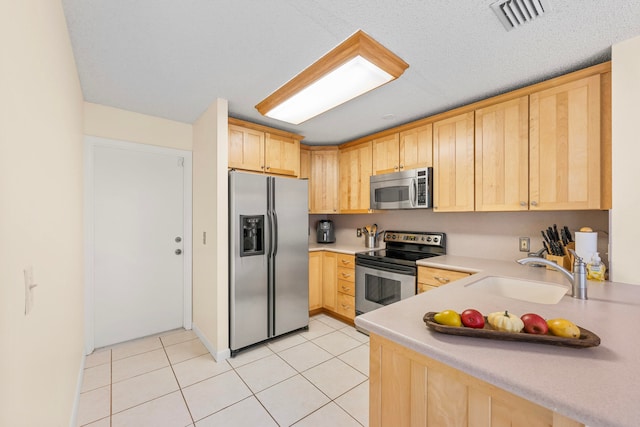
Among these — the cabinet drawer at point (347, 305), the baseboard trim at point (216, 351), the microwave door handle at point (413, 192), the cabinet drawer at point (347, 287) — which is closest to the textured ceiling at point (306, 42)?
the microwave door handle at point (413, 192)

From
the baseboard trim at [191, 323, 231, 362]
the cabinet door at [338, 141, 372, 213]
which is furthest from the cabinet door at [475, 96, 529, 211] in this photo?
the baseboard trim at [191, 323, 231, 362]

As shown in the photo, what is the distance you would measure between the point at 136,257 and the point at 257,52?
A: 2445mm

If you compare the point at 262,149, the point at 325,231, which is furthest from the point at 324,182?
the point at 262,149

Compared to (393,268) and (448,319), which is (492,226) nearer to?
(393,268)

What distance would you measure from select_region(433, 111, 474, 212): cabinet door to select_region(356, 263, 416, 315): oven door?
770 mm

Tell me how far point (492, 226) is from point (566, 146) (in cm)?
93

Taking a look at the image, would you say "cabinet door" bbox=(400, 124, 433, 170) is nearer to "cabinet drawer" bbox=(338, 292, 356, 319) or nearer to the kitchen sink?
the kitchen sink

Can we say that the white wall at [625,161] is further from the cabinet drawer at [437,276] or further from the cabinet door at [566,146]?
the cabinet drawer at [437,276]

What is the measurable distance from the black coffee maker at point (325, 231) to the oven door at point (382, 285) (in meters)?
0.96

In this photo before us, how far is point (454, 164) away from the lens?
2588 millimetres

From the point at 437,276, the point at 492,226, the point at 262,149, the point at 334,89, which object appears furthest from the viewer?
the point at 262,149

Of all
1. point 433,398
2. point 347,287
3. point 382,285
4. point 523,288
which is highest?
point 523,288

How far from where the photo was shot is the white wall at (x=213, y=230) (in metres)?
2.45

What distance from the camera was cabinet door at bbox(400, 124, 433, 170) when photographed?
2.78m
